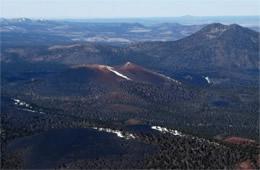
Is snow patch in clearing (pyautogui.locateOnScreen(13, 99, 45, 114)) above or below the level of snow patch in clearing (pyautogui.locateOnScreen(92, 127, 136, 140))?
below

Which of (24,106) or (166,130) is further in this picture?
(24,106)

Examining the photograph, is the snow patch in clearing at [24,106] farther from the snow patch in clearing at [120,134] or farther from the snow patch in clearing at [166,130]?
the snow patch in clearing at [166,130]

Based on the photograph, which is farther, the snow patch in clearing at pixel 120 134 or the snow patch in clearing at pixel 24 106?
the snow patch in clearing at pixel 24 106

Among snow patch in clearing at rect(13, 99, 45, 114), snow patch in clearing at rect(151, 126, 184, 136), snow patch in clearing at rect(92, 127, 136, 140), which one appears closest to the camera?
snow patch in clearing at rect(92, 127, 136, 140)

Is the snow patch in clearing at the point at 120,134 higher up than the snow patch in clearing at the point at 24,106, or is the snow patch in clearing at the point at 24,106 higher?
the snow patch in clearing at the point at 120,134

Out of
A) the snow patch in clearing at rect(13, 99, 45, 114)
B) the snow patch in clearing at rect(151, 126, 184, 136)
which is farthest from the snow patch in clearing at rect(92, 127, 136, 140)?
the snow patch in clearing at rect(13, 99, 45, 114)

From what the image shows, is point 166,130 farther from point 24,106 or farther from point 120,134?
point 24,106

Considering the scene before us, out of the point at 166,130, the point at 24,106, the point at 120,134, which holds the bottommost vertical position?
the point at 24,106

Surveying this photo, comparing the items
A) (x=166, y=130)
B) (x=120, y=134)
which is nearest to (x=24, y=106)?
(x=120, y=134)

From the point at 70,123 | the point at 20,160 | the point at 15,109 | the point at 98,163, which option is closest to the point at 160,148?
the point at 98,163

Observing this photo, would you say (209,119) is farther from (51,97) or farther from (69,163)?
(69,163)

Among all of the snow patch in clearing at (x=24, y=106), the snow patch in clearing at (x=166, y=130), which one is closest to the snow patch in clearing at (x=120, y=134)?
the snow patch in clearing at (x=166, y=130)

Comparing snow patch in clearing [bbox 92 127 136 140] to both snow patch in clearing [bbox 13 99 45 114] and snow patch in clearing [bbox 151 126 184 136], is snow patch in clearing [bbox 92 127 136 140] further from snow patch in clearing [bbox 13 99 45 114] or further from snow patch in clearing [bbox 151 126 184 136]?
snow patch in clearing [bbox 13 99 45 114]
